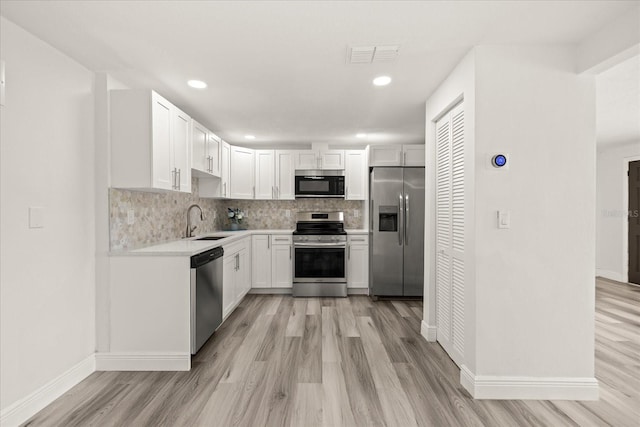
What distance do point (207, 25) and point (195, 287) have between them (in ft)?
6.26

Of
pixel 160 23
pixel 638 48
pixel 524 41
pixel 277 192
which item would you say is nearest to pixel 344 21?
pixel 160 23

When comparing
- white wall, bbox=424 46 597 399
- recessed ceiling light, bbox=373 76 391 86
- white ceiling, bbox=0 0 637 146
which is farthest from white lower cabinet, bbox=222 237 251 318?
white wall, bbox=424 46 597 399

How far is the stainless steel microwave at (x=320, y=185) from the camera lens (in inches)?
195

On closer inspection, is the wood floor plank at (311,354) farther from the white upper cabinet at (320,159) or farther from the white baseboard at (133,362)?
the white upper cabinet at (320,159)

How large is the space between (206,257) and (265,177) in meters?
2.42

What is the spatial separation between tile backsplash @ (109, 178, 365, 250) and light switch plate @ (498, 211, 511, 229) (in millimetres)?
2952

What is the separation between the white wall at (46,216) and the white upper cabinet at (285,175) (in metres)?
2.77

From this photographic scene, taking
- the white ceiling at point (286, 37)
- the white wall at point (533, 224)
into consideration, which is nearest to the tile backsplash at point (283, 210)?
the white ceiling at point (286, 37)

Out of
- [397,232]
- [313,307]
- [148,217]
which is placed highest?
[148,217]

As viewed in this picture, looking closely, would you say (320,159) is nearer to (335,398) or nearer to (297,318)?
(297,318)

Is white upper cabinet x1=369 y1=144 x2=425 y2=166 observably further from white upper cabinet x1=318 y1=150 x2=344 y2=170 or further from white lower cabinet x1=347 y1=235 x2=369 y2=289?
white lower cabinet x1=347 y1=235 x2=369 y2=289

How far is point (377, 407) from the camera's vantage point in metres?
2.02

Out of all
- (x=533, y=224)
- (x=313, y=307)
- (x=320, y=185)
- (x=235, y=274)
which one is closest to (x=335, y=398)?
(x=533, y=224)

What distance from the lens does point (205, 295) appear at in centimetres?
280
